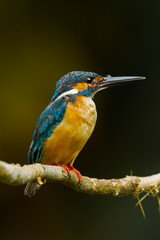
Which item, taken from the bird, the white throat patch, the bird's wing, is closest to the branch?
the bird

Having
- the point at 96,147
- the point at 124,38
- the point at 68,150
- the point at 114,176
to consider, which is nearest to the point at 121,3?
the point at 124,38

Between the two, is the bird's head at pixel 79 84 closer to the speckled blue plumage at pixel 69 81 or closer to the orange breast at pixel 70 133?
the speckled blue plumage at pixel 69 81

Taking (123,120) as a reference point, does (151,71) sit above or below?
above

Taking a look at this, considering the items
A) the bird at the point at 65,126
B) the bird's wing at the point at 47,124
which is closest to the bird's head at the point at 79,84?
the bird at the point at 65,126

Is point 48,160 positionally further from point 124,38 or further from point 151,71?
point 124,38

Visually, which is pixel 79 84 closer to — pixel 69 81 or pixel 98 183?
pixel 69 81

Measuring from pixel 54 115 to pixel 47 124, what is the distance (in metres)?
0.07

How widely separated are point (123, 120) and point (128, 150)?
324mm

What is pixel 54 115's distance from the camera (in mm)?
2352

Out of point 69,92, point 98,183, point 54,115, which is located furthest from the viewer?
point 69,92

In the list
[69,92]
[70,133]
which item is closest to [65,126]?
[70,133]

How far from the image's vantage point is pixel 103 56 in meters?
4.29

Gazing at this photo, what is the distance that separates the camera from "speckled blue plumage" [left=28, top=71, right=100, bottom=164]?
235 centimetres

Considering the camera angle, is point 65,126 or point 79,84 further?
point 79,84
